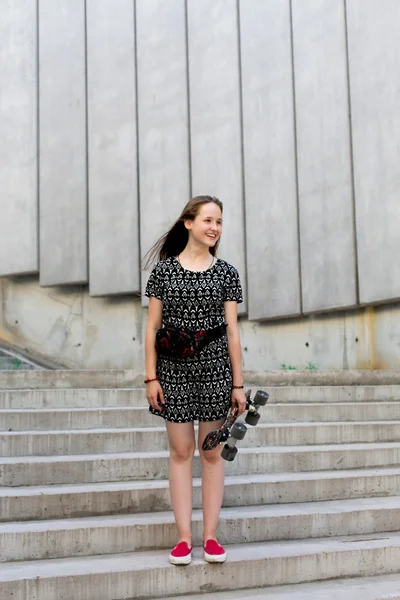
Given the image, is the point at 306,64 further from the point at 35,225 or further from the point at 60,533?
the point at 60,533

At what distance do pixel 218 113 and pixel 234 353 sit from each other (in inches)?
224

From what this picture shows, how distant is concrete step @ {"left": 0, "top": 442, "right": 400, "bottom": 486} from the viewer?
11.4 ft

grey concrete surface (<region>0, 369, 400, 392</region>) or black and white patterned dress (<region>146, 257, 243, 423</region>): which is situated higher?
black and white patterned dress (<region>146, 257, 243, 423</region>)

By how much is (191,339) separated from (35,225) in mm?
6320

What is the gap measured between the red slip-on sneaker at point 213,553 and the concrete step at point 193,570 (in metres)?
0.06

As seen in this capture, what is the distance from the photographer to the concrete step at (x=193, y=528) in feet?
9.61

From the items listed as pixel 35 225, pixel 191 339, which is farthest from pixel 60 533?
pixel 35 225

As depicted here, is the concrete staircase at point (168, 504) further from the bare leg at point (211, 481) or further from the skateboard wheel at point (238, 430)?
the skateboard wheel at point (238, 430)

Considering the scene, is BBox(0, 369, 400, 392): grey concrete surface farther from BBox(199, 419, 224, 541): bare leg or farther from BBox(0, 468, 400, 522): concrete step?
BBox(199, 419, 224, 541): bare leg

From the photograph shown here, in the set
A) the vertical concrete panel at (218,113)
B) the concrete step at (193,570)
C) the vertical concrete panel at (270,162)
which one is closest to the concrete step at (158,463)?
the concrete step at (193,570)

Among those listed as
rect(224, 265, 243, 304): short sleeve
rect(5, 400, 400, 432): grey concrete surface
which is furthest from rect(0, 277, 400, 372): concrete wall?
rect(224, 265, 243, 304): short sleeve

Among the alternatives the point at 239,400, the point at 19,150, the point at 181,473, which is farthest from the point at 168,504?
the point at 19,150

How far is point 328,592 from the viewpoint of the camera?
2.83 metres

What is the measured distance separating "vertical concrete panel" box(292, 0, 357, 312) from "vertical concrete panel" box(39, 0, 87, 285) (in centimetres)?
274
